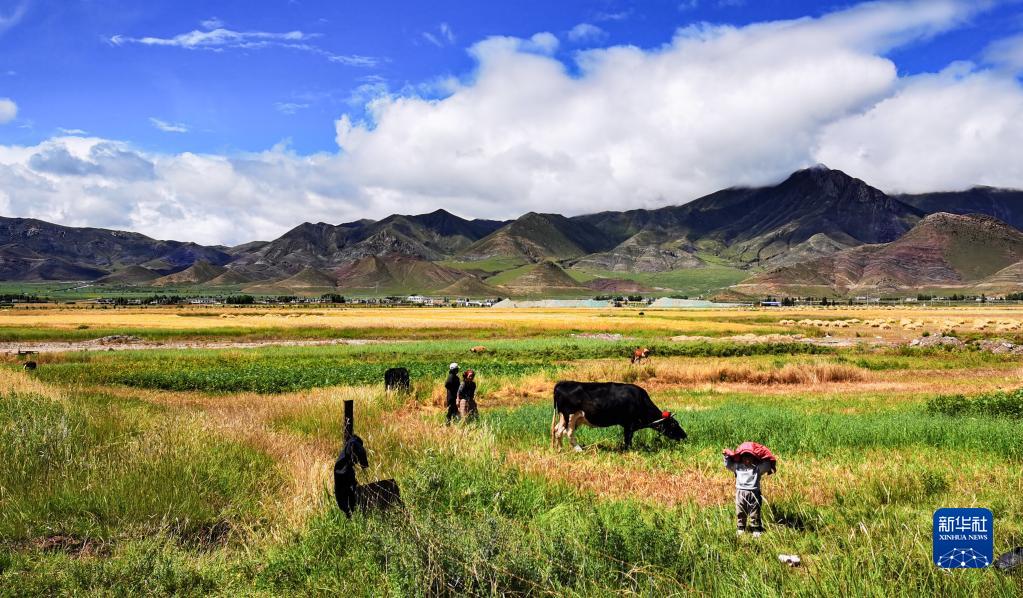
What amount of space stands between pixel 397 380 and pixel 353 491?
15.2 m

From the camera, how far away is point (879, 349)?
46.4m

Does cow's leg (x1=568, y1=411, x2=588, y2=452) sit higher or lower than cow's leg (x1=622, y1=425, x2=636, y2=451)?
higher

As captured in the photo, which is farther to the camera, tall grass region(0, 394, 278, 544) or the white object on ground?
tall grass region(0, 394, 278, 544)

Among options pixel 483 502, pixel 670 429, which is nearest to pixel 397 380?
pixel 670 429

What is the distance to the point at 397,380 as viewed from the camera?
76.7ft

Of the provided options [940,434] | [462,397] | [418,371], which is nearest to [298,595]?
[462,397]

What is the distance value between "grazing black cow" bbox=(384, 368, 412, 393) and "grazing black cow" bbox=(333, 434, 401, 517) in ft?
45.8

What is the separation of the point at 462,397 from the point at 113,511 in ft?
30.3

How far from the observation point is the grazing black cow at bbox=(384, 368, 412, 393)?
74.9 ft

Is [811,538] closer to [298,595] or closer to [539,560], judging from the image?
[539,560]

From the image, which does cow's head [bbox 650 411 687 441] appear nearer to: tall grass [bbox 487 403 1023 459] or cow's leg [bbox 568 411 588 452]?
tall grass [bbox 487 403 1023 459]

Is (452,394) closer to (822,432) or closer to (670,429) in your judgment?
(670,429)

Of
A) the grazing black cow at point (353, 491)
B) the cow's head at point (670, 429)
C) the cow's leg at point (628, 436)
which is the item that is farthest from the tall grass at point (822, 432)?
the grazing black cow at point (353, 491)

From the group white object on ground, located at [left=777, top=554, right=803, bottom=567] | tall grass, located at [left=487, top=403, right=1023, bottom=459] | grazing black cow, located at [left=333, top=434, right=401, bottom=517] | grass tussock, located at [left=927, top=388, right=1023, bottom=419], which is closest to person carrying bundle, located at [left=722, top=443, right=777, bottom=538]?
white object on ground, located at [left=777, top=554, right=803, bottom=567]
